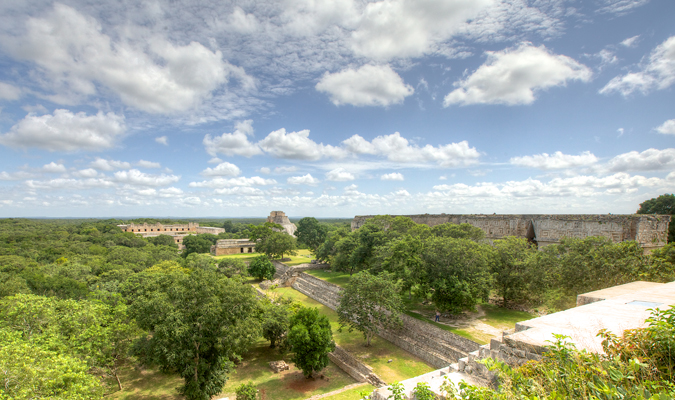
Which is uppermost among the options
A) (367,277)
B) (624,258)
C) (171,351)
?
(624,258)

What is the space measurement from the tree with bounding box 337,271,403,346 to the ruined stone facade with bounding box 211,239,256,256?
34.3 m

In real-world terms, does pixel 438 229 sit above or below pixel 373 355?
above

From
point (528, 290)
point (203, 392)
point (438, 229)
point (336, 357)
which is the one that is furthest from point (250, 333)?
point (438, 229)

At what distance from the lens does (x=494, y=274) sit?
15.8m

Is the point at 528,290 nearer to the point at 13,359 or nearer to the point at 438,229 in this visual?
the point at 438,229

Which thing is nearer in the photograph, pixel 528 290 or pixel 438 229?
pixel 528 290

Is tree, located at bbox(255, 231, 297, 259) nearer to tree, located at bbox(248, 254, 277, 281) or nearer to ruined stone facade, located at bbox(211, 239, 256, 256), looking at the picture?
tree, located at bbox(248, 254, 277, 281)

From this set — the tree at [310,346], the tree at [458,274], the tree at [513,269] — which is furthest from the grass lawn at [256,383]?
the tree at [513,269]

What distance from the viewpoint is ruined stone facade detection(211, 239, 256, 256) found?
149ft

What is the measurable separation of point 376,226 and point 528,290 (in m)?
12.6

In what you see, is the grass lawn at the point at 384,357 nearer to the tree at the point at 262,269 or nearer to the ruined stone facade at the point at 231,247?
the tree at the point at 262,269

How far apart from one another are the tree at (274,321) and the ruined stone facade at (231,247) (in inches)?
1245

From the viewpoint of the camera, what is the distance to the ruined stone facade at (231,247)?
45.3 m

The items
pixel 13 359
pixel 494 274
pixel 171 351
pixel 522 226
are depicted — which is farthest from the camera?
pixel 522 226
